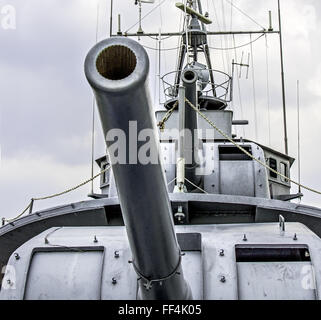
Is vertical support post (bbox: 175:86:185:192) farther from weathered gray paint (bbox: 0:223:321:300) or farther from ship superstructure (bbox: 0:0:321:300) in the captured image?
weathered gray paint (bbox: 0:223:321:300)

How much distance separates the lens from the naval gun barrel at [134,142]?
8.10ft

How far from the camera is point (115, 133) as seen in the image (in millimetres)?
2584

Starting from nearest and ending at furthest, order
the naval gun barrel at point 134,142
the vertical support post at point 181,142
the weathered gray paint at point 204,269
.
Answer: the naval gun barrel at point 134,142, the weathered gray paint at point 204,269, the vertical support post at point 181,142

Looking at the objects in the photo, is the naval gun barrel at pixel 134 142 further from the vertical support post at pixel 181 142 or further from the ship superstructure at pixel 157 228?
the vertical support post at pixel 181 142

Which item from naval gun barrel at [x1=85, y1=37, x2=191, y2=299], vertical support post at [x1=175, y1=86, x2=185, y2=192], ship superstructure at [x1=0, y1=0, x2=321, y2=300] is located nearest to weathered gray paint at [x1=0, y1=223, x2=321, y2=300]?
ship superstructure at [x1=0, y1=0, x2=321, y2=300]

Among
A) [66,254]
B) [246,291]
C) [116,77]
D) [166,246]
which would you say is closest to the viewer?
[116,77]

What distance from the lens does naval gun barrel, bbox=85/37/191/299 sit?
8.10 ft

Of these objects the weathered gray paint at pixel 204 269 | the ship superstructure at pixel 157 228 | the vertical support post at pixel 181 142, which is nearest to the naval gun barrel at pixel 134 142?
the ship superstructure at pixel 157 228

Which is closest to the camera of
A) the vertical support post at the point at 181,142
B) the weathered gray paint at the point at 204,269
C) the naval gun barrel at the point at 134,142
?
the naval gun barrel at the point at 134,142
